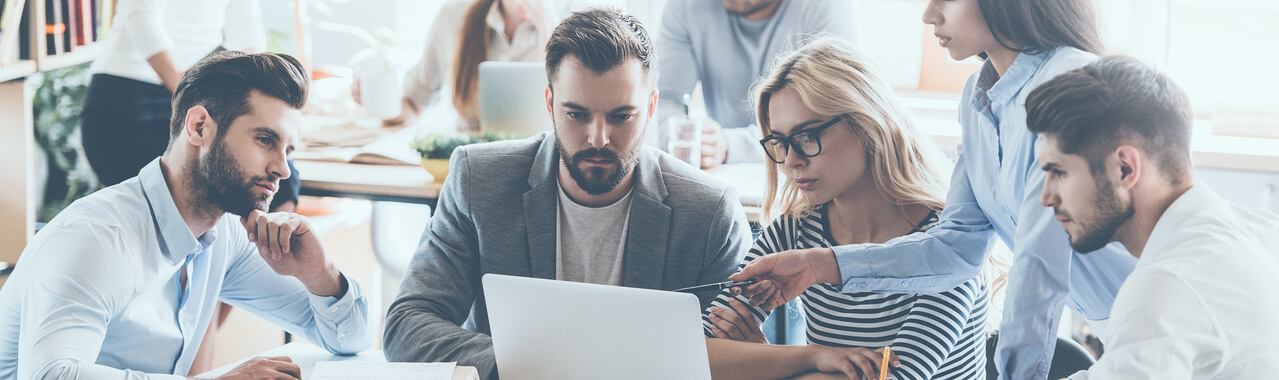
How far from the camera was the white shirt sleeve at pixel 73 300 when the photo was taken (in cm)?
127

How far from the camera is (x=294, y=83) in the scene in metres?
1.57

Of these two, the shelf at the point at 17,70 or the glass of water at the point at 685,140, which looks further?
the glass of water at the point at 685,140

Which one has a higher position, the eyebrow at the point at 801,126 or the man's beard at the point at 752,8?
the man's beard at the point at 752,8

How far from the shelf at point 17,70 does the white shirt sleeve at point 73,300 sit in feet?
3.81

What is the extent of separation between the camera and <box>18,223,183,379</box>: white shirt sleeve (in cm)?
127

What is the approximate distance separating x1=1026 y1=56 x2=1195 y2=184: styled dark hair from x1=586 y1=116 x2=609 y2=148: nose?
74cm

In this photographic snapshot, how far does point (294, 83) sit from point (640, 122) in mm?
587

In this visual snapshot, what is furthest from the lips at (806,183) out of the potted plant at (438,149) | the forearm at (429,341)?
the potted plant at (438,149)

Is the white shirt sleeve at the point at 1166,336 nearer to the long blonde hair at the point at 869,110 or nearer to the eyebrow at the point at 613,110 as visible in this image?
the long blonde hair at the point at 869,110

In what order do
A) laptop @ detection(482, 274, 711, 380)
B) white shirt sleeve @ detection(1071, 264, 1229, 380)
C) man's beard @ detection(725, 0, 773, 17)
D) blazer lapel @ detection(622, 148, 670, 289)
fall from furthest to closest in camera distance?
man's beard @ detection(725, 0, 773, 17)
blazer lapel @ detection(622, 148, 670, 289)
laptop @ detection(482, 274, 711, 380)
white shirt sleeve @ detection(1071, 264, 1229, 380)

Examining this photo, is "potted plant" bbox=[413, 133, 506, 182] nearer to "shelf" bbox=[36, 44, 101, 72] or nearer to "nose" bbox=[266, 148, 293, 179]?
"nose" bbox=[266, 148, 293, 179]

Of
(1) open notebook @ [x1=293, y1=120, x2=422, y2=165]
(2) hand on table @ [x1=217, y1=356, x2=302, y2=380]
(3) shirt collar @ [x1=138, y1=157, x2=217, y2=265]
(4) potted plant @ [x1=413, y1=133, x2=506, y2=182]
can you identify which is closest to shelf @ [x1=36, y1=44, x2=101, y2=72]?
(1) open notebook @ [x1=293, y1=120, x2=422, y2=165]

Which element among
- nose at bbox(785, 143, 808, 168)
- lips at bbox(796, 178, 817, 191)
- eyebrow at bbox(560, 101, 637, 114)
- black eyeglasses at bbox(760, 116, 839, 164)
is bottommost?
lips at bbox(796, 178, 817, 191)

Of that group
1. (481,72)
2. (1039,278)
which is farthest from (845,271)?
(481,72)
